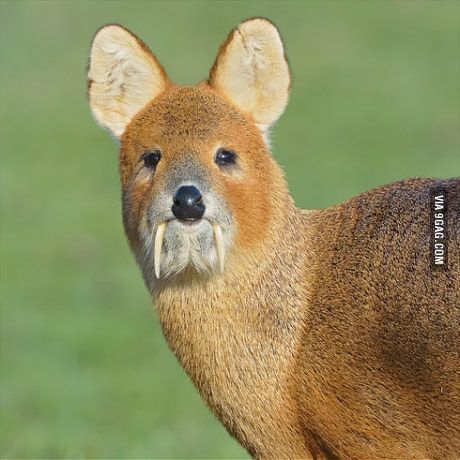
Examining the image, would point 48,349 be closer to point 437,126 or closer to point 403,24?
point 437,126

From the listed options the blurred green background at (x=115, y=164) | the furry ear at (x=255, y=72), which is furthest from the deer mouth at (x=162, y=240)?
the blurred green background at (x=115, y=164)

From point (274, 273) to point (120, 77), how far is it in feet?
4.32

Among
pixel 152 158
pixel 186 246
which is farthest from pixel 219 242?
pixel 152 158

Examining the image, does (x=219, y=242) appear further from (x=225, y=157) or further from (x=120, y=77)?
(x=120, y=77)

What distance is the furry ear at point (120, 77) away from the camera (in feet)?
22.3

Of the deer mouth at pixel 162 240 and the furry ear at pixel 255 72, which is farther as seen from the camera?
the furry ear at pixel 255 72

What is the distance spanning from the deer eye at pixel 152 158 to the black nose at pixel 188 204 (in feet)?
1.45

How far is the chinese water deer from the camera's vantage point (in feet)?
19.3

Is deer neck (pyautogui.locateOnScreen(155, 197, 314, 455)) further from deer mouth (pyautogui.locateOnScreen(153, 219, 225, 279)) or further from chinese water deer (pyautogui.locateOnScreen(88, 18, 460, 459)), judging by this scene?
deer mouth (pyautogui.locateOnScreen(153, 219, 225, 279))

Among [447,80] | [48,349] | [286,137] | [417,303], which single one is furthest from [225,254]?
[447,80]

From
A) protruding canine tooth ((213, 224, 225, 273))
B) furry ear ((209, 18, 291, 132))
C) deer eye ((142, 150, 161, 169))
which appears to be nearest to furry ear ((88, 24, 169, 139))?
furry ear ((209, 18, 291, 132))

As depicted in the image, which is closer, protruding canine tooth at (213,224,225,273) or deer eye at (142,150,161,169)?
protruding canine tooth at (213,224,225,273)

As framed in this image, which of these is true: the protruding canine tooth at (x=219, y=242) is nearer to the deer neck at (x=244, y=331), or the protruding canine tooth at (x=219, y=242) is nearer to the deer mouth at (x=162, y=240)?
the deer mouth at (x=162, y=240)

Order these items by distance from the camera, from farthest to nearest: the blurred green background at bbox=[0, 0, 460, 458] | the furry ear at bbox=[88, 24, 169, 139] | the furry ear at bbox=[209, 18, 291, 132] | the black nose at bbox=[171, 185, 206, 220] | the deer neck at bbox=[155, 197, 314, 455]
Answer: the blurred green background at bbox=[0, 0, 460, 458]
the furry ear at bbox=[88, 24, 169, 139]
the furry ear at bbox=[209, 18, 291, 132]
the deer neck at bbox=[155, 197, 314, 455]
the black nose at bbox=[171, 185, 206, 220]
